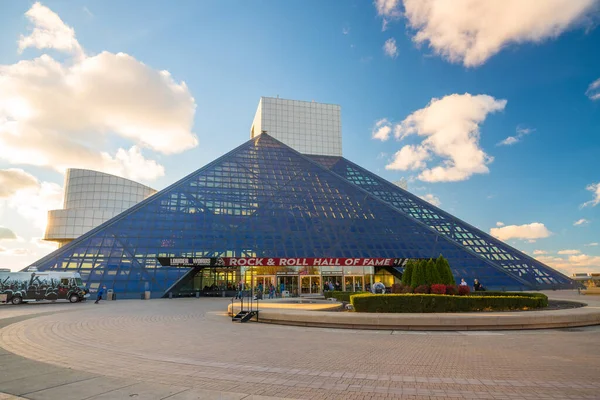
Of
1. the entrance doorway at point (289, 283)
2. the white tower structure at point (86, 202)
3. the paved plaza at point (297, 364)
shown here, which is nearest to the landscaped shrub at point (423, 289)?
the paved plaza at point (297, 364)

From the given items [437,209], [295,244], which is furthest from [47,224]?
[437,209]

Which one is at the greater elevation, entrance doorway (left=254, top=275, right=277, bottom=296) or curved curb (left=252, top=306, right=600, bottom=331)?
entrance doorway (left=254, top=275, right=277, bottom=296)

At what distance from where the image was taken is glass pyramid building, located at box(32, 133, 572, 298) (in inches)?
1452

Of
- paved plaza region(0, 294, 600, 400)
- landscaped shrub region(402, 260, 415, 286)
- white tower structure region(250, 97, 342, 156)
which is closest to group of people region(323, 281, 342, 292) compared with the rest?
landscaped shrub region(402, 260, 415, 286)

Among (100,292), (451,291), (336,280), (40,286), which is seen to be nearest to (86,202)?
(40,286)

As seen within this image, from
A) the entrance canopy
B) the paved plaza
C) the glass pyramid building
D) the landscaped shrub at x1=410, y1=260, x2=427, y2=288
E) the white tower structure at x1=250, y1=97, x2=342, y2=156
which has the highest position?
the white tower structure at x1=250, y1=97, x2=342, y2=156

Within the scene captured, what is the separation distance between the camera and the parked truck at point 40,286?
30547mm

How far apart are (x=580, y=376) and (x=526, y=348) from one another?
3202mm

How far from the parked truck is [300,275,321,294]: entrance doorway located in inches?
797

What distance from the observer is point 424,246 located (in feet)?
141

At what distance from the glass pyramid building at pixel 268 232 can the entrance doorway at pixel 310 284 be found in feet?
10.8

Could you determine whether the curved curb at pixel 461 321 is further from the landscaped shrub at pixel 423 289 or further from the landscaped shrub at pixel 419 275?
the landscaped shrub at pixel 419 275

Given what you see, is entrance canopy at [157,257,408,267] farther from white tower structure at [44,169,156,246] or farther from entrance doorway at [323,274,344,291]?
white tower structure at [44,169,156,246]

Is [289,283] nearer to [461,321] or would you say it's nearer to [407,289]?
[407,289]
